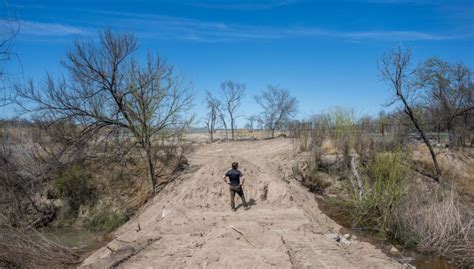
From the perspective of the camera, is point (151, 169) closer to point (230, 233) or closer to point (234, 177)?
point (234, 177)

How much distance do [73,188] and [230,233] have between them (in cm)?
1149

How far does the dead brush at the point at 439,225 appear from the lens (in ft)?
34.1

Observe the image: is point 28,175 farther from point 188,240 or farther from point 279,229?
point 279,229

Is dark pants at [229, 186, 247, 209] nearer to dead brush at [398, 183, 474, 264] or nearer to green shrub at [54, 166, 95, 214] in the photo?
dead brush at [398, 183, 474, 264]

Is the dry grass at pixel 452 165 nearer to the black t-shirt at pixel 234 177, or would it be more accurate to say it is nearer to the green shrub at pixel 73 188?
the black t-shirt at pixel 234 177

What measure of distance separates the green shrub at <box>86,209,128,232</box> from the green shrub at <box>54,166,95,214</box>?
1352 millimetres

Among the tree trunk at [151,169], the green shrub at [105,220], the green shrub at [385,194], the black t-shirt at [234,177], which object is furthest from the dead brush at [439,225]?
the green shrub at [105,220]

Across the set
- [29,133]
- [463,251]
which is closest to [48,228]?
[29,133]

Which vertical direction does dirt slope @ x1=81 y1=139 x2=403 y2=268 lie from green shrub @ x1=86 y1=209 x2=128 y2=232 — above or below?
above

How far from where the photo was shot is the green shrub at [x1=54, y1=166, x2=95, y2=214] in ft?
57.7

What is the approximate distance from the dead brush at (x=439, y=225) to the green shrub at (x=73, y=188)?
1462 centimetres

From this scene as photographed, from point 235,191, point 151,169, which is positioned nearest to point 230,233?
point 235,191

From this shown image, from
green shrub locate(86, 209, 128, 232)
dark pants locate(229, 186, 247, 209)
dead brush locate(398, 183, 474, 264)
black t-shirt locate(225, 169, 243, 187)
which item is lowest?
green shrub locate(86, 209, 128, 232)

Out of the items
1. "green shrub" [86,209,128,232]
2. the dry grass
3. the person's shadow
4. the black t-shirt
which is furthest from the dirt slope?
the dry grass
